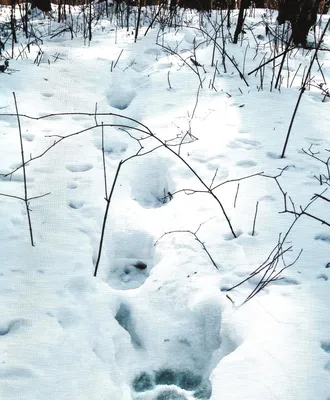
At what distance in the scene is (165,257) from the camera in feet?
6.30

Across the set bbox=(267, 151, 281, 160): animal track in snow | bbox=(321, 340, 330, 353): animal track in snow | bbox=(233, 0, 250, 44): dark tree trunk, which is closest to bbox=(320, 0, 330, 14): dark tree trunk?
bbox=(233, 0, 250, 44): dark tree trunk

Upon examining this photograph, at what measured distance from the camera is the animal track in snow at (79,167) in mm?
2537

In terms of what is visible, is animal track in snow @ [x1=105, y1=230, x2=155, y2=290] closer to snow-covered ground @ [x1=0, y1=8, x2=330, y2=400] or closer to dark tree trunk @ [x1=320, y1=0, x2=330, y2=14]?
snow-covered ground @ [x1=0, y1=8, x2=330, y2=400]

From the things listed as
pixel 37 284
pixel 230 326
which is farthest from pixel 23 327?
pixel 230 326

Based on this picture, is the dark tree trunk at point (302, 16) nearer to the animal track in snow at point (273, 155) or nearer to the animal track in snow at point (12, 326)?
the animal track in snow at point (273, 155)

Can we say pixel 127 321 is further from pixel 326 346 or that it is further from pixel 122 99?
pixel 122 99

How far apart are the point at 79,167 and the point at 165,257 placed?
3.22 feet

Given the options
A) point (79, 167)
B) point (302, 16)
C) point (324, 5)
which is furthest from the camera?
point (324, 5)

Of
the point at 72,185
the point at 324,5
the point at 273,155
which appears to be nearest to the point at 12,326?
the point at 72,185

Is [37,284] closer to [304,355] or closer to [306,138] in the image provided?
[304,355]

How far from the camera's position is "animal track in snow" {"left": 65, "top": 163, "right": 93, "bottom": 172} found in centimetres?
254

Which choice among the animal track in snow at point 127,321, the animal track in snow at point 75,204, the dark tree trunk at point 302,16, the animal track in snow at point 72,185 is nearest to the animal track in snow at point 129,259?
the animal track in snow at point 127,321

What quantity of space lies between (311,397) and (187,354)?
0.50 meters

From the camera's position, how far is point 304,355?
1.37m
